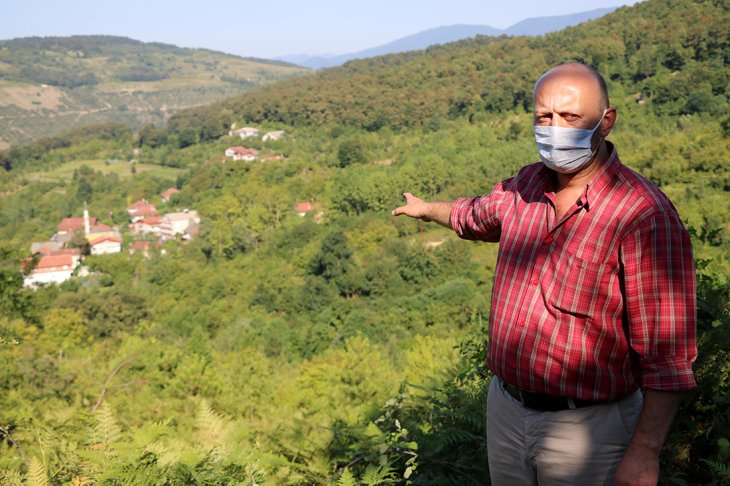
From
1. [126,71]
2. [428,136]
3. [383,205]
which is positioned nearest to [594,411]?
[383,205]

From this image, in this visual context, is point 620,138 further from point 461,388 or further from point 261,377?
point 461,388

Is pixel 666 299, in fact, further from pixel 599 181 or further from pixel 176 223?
pixel 176 223

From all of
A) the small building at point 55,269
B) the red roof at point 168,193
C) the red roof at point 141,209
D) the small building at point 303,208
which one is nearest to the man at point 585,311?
the small building at point 303,208

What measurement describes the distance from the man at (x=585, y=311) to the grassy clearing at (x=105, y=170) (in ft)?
204

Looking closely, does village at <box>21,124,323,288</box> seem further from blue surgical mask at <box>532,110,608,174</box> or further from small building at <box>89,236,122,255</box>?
blue surgical mask at <box>532,110,608,174</box>

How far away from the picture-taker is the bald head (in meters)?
1.32

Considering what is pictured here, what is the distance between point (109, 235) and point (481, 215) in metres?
46.6

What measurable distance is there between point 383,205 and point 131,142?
53.1 m

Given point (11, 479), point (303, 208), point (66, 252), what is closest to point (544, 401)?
point (11, 479)

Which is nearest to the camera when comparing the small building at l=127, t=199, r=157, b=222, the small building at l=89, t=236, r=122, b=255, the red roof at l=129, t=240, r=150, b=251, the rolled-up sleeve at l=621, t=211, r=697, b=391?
the rolled-up sleeve at l=621, t=211, r=697, b=391

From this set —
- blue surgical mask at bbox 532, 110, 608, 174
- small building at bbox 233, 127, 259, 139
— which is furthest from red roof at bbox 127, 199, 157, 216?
blue surgical mask at bbox 532, 110, 608, 174

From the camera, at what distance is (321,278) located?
1053 inches

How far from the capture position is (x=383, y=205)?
35.2 meters

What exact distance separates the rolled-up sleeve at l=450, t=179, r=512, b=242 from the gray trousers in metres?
0.47
